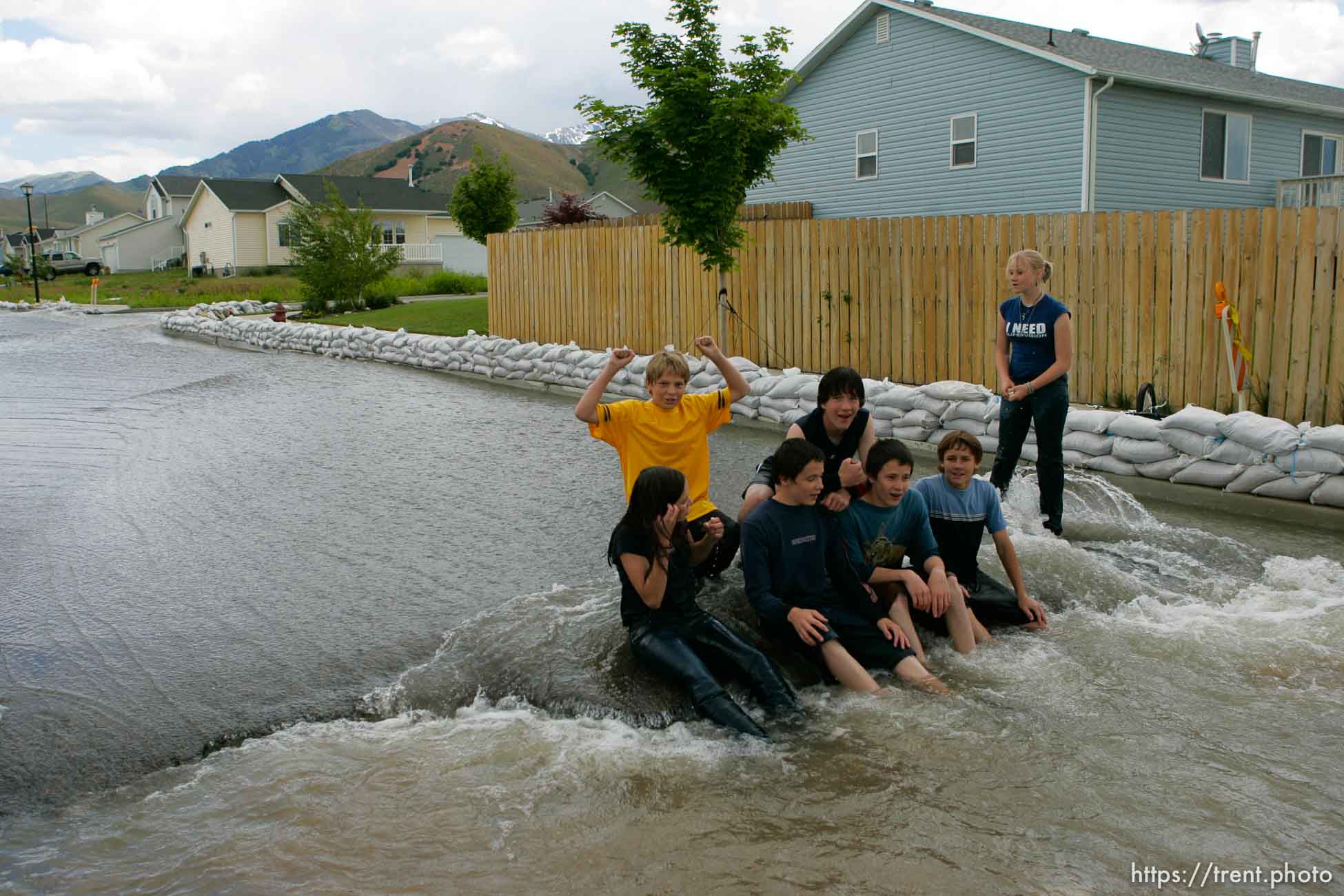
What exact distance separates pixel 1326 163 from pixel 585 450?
2161 cm

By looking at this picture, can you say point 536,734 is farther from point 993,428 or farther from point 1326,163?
point 1326,163

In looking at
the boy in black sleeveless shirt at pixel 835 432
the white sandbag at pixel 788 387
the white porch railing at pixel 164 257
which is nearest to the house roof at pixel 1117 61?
the white sandbag at pixel 788 387

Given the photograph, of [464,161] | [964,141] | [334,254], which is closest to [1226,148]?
[964,141]

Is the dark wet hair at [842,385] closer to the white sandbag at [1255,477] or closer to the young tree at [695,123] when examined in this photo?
the white sandbag at [1255,477]

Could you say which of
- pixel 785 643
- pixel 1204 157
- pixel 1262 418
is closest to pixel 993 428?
pixel 1262 418

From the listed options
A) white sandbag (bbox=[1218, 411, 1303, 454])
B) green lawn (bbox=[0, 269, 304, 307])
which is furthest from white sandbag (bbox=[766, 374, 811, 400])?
green lawn (bbox=[0, 269, 304, 307])

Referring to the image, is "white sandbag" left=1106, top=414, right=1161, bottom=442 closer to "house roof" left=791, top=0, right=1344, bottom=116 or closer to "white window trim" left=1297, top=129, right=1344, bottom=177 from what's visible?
"house roof" left=791, top=0, right=1344, bottom=116

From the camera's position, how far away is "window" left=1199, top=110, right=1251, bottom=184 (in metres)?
22.6

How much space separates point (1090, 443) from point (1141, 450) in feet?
1.45

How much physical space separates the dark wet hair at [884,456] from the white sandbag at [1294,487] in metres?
3.96

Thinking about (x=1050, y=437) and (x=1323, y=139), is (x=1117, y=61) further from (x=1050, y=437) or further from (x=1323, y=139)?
(x=1050, y=437)

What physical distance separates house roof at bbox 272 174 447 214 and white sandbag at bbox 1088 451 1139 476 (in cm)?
5114

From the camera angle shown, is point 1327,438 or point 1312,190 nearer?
point 1327,438

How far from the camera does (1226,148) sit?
75.4ft
